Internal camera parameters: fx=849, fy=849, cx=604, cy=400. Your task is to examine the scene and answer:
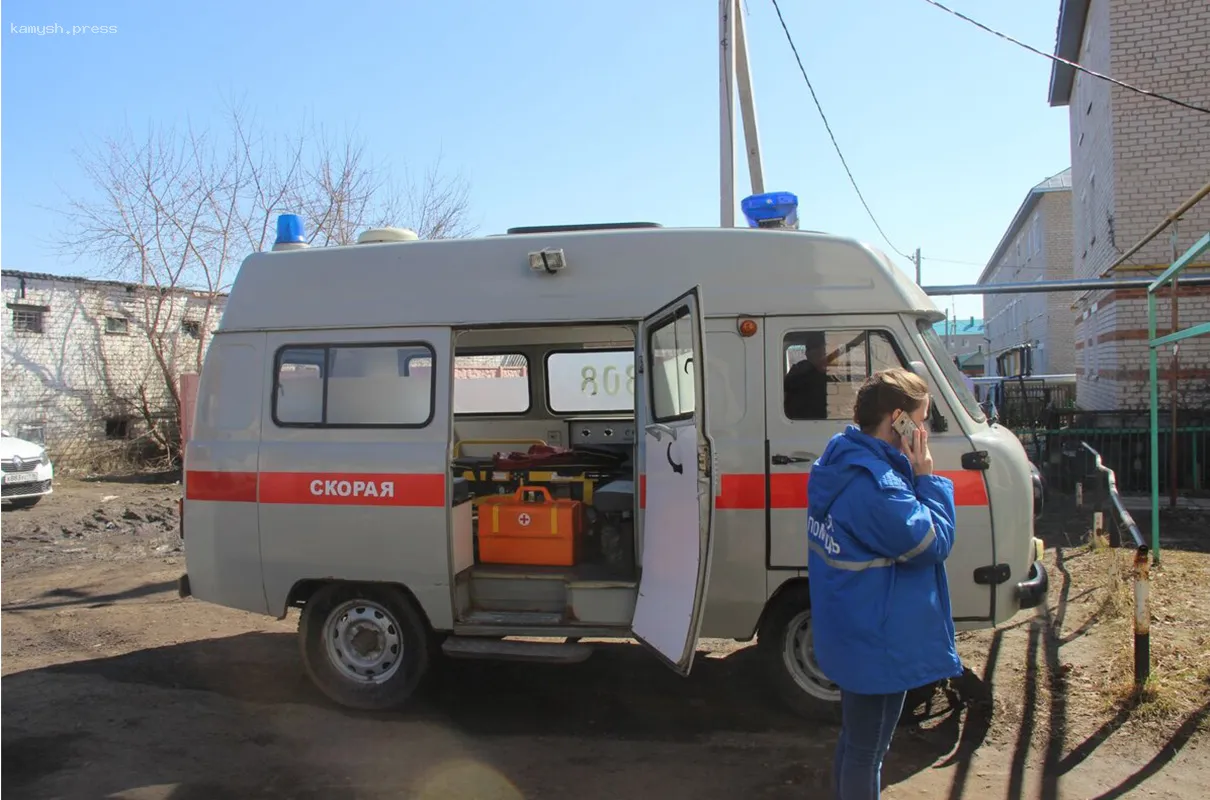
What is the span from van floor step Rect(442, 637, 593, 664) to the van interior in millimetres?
95

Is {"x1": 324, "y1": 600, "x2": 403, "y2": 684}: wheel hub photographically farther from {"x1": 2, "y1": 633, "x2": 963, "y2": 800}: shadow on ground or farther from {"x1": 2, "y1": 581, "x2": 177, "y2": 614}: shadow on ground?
{"x1": 2, "y1": 581, "x2": 177, "y2": 614}: shadow on ground

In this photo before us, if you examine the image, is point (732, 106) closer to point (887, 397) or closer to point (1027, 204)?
point (887, 397)

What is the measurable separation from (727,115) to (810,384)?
597 cm

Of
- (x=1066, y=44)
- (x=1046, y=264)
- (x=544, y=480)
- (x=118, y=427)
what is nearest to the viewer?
(x=544, y=480)

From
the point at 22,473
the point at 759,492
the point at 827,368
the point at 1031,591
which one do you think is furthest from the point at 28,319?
the point at 1031,591

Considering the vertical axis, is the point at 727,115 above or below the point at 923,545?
above

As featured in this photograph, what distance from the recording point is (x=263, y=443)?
517 centimetres

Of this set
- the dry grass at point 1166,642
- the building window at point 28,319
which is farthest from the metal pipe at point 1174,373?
the building window at point 28,319

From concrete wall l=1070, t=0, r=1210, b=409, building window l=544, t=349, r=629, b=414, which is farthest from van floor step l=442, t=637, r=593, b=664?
concrete wall l=1070, t=0, r=1210, b=409

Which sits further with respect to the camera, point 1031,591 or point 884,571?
point 1031,591

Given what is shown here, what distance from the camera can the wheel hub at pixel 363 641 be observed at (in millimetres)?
5152

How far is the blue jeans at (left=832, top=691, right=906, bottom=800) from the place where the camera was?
9.52ft

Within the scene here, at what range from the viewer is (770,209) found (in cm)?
510

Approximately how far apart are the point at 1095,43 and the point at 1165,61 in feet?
8.46
